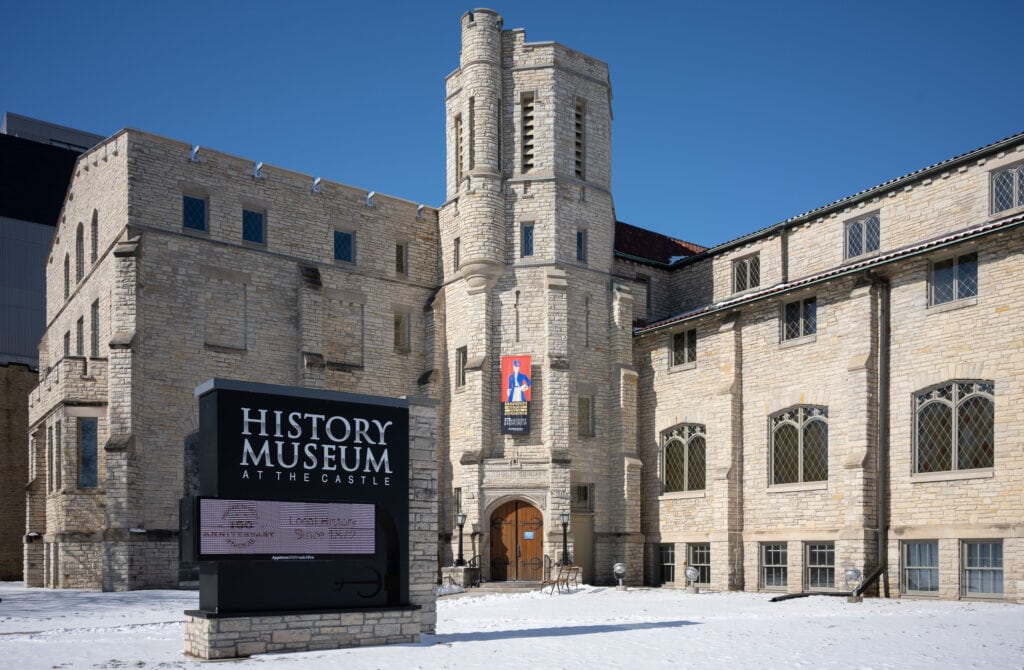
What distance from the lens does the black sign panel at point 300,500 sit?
14.8 metres

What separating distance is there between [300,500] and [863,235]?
2193 cm

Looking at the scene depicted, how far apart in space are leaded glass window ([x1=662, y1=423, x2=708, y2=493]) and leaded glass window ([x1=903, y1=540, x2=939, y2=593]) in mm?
7629

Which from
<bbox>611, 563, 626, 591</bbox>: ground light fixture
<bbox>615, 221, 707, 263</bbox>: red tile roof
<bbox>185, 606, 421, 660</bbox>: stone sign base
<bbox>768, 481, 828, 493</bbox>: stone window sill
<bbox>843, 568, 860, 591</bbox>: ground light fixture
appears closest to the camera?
<bbox>185, 606, 421, 660</bbox>: stone sign base

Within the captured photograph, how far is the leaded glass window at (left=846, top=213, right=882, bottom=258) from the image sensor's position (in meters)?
30.8

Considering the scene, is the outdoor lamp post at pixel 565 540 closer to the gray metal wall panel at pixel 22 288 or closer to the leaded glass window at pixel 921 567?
the leaded glass window at pixel 921 567

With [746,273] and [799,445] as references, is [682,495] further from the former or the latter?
[746,273]

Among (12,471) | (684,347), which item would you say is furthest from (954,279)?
(12,471)

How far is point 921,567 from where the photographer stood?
24.6m

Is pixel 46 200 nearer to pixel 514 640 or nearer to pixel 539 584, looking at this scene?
pixel 539 584

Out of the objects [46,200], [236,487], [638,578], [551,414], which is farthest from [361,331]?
[46,200]

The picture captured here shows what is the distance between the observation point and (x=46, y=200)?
5644 cm

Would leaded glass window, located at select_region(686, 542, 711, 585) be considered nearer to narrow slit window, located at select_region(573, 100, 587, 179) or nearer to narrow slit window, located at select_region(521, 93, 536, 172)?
narrow slit window, located at select_region(573, 100, 587, 179)

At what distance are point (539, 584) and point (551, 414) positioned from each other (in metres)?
5.43

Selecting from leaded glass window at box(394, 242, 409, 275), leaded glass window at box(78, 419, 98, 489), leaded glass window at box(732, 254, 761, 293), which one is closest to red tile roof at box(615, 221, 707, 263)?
leaded glass window at box(732, 254, 761, 293)
